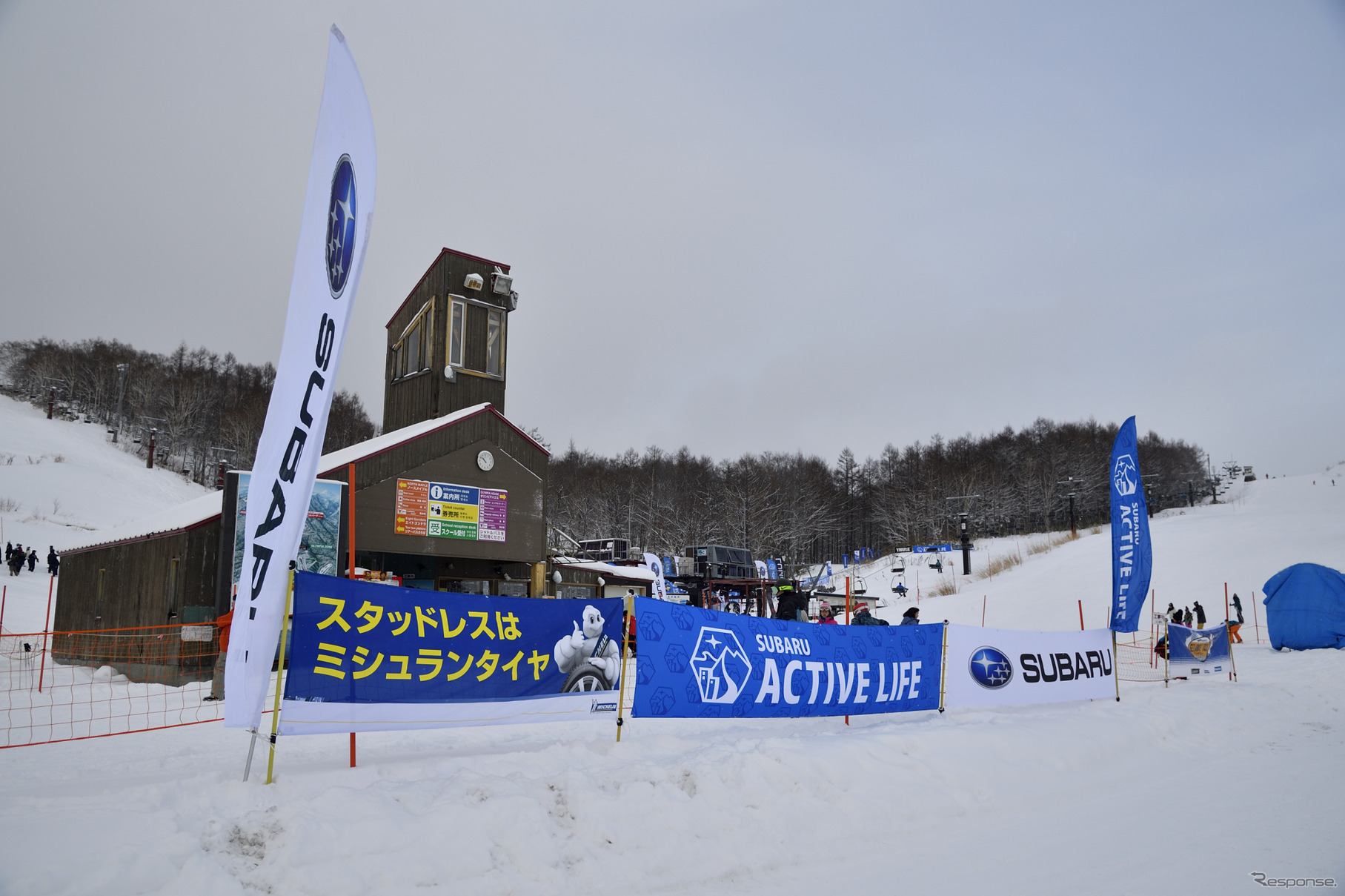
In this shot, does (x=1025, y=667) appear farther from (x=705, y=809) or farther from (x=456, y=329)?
(x=456, y=329)

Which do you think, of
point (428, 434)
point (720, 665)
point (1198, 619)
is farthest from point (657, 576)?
point (1198, 619)

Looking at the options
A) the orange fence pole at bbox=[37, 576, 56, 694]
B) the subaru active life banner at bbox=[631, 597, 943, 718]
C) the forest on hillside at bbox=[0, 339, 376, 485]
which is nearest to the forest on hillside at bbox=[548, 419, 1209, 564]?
the forest on hillside at bbox=[0, 339, 376, 485]

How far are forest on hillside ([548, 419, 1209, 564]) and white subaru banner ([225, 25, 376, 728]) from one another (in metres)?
51.9

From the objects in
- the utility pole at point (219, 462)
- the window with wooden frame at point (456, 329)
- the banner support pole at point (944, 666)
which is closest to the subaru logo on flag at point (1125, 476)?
the banner support pole at point (944, 666)

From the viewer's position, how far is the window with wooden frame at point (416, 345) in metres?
23.8

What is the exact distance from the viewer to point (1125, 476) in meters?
14.9

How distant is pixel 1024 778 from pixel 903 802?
6.81ft

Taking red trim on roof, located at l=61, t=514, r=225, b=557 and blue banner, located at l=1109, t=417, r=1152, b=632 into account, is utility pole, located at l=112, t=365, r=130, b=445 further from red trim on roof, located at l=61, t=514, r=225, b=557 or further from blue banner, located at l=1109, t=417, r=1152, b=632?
blue banner, located at l=1109, t=417, r=1152, b=632

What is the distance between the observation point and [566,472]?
272ft

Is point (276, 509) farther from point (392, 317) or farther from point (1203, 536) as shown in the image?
point (1203, 536)

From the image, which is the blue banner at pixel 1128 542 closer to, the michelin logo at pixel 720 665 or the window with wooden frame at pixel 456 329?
the michelin logo at pixel 720 665

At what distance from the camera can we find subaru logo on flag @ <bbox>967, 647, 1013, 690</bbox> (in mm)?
11180

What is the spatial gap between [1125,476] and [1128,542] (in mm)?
1395

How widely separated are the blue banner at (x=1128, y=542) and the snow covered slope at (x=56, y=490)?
30.3 m
